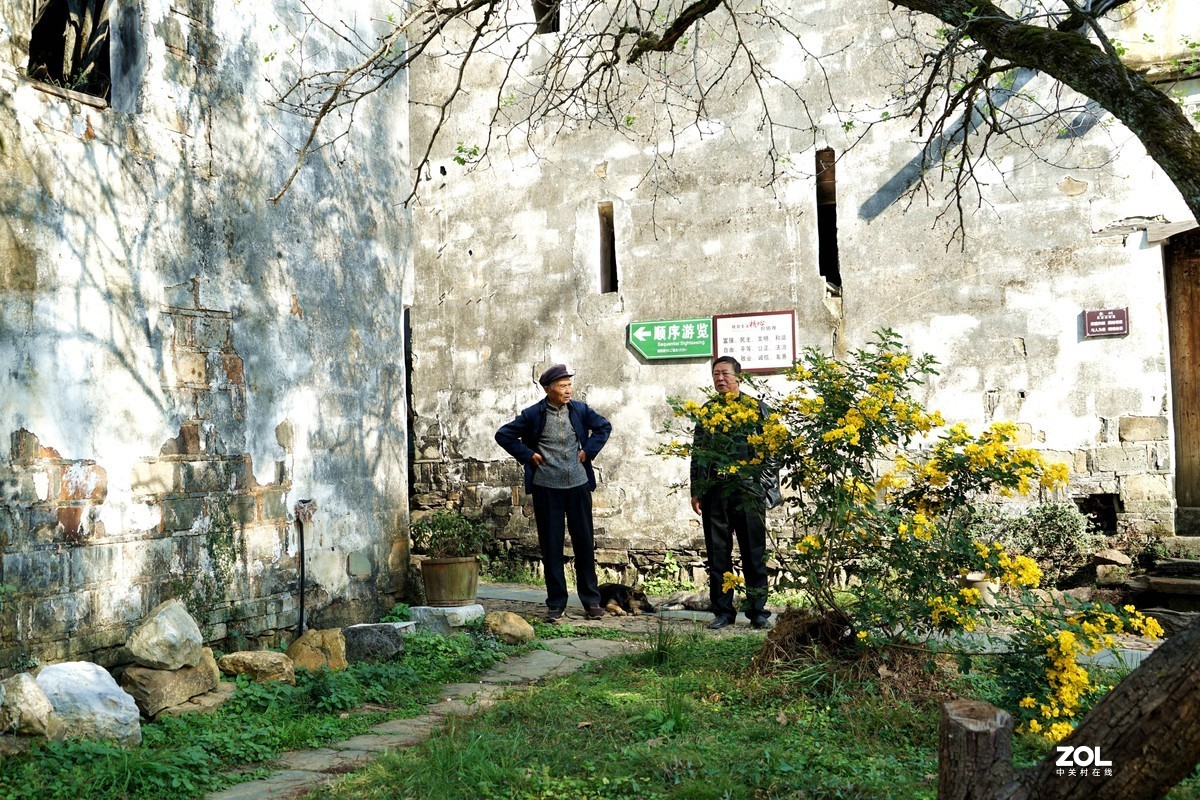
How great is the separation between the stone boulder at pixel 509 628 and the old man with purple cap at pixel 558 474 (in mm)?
783

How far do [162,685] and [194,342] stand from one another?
187 centimetres

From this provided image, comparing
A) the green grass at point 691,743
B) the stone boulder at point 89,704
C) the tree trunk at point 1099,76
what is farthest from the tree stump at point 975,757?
the stone boulder at point 89,704

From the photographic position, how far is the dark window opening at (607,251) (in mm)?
9398

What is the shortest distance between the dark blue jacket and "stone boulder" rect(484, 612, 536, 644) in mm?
1123

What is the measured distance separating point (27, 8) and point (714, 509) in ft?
15.4

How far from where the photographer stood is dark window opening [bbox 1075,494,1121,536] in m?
7.61

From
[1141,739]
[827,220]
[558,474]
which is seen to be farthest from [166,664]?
[827,220]

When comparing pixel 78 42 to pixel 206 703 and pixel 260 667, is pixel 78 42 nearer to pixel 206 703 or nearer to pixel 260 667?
pixel 260 667

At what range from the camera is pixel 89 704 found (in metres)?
4.02

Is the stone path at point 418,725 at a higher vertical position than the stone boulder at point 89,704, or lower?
lower

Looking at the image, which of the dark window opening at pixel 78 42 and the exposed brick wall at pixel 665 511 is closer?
the dark window opening at pixel 78 42

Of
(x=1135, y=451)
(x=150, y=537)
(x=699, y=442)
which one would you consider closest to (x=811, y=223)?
(x=1135, y=451)

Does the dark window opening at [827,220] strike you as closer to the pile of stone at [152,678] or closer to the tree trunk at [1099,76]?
the tree trunk at [1099,76]

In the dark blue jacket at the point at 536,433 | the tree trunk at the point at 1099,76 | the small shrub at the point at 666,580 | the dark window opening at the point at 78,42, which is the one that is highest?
the dark window opening at the point at 78,42
